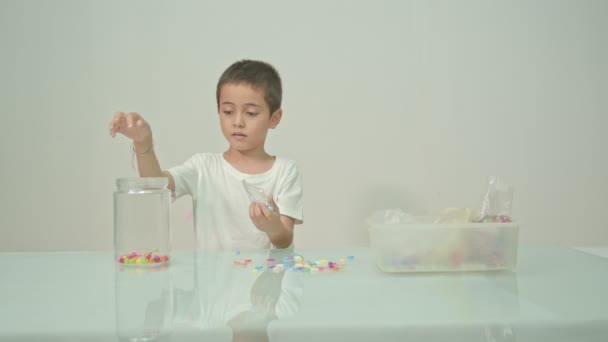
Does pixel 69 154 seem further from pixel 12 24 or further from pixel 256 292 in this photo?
pixel 256 292

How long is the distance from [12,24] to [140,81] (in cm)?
49

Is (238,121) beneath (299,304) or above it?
above

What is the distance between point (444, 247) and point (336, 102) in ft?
4.63

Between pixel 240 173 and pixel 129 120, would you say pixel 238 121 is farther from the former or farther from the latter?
pixel 129 120

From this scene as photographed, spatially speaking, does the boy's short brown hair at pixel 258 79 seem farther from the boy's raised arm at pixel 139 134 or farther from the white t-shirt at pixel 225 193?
the boy's raised arm at pixel 139 134

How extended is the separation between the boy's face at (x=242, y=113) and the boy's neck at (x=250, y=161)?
7 centimetres

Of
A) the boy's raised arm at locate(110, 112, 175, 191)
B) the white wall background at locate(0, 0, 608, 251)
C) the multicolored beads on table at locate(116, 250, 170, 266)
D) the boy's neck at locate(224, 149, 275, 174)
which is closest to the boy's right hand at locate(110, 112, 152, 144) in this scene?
the boy's raised arm at locate(110, 112, 175, 191)

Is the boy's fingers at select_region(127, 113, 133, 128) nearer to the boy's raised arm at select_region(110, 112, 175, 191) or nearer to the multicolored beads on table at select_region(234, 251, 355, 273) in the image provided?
the boy's raised arm at select_region(110, 112, 175, 191)

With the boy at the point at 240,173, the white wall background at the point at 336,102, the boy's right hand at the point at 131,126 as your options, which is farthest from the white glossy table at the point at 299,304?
the white wall background at the point at 336,102

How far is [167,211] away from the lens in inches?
36.2

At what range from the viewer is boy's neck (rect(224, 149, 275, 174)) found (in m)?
1.49

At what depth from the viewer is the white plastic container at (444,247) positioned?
30.4 inches

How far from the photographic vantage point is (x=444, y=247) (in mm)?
774

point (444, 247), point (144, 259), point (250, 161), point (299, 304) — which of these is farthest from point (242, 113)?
point (299, 304)
